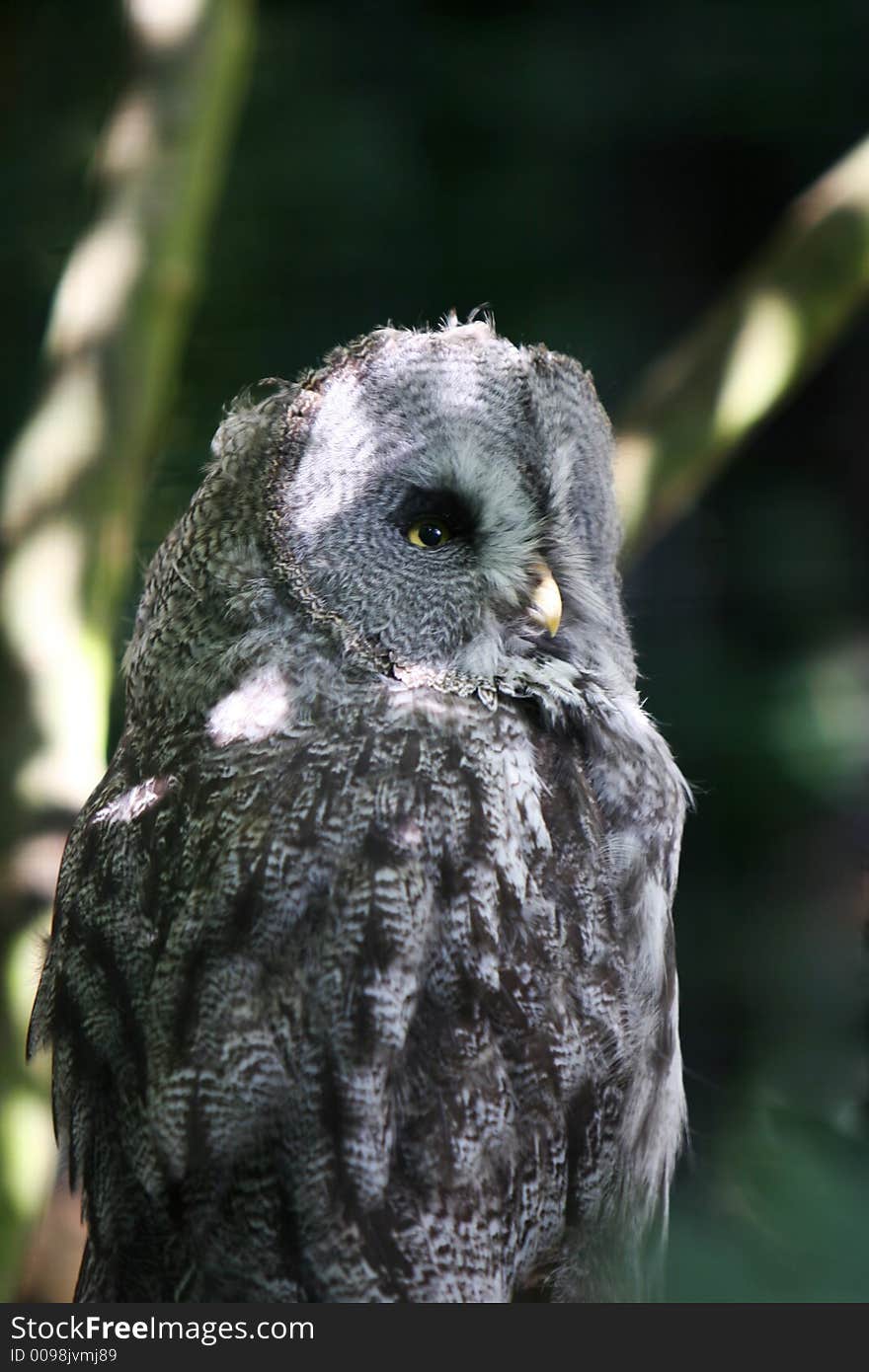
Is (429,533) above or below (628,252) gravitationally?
below

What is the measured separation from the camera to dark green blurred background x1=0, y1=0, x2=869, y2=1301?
187 centimetres

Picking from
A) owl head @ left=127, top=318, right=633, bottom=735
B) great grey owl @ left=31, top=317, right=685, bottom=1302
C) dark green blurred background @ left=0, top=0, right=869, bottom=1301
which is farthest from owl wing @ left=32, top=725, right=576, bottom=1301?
dark green blurred background @ left=0, top=0, right=869, bottom=1301

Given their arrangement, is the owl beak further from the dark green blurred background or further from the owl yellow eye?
the dark green blurred background

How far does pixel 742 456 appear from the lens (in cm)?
223

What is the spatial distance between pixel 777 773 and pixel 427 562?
2.74ft

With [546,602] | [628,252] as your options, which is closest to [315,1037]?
[546,602]

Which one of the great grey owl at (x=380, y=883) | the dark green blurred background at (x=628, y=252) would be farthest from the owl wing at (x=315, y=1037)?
the dark green blurred background at (x=628, y=252)

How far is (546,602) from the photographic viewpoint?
1.16m

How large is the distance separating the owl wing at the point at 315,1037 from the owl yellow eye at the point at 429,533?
0.64ft

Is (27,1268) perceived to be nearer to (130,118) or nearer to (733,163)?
(130,118)

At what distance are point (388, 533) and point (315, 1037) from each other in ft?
1.37

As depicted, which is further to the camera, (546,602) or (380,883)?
(546,602)

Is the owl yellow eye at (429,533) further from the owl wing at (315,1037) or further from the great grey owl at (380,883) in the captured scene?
the owl wing at (315,1037)

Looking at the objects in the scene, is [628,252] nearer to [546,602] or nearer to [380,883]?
[546,602]
